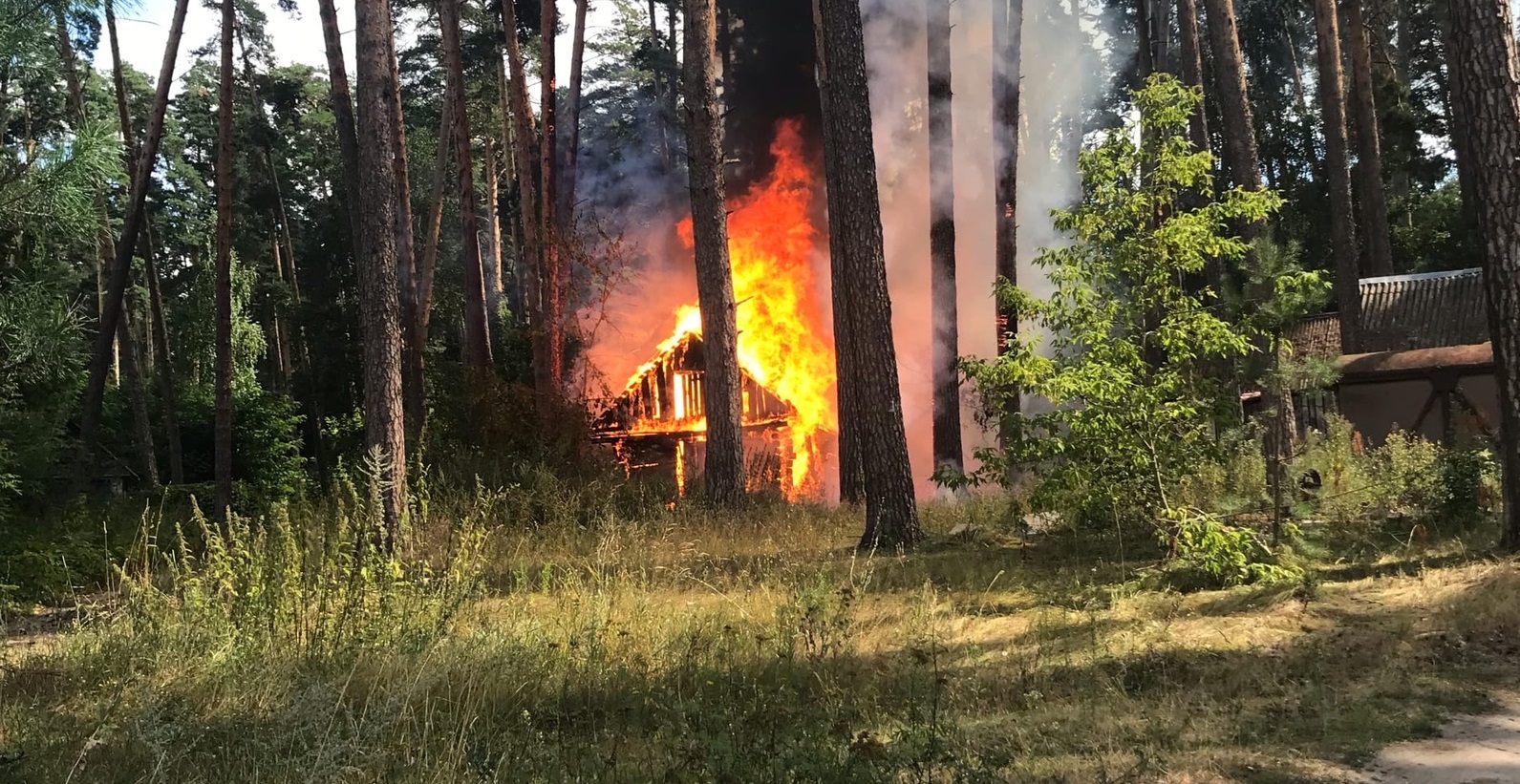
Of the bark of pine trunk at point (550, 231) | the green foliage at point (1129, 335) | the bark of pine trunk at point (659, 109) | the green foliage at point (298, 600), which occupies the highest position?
the bark of pine trunk at point (659, 109)

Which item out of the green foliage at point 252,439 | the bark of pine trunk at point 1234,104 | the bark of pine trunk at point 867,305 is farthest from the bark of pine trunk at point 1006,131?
the green foliage at point 252,439

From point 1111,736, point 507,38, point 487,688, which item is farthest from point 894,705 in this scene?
point 507,38

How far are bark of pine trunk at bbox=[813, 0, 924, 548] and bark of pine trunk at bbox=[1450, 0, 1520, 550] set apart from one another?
5690 millimetres

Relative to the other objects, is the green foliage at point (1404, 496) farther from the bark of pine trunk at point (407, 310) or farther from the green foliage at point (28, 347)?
the bark of pine trunk at point (407, 310)

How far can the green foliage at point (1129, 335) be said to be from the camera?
27.8 feet

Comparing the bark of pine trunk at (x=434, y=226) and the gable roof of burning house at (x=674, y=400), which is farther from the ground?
the bark of pine trunk at (x=434, y=226)

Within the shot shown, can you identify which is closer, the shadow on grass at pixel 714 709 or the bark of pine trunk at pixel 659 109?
the shadow on grass at pixel 714 709

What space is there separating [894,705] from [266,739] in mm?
3240

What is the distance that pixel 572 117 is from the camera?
83.7 ft

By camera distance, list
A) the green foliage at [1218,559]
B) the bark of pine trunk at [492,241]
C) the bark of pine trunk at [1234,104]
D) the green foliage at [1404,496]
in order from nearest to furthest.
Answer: the green foliage at [1218,559] → the green foliage at [1404,496] → the bark of pine trunk at [1234,104] → the bark of pine trunk at [492,241]

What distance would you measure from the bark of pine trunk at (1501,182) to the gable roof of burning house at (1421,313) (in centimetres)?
1362

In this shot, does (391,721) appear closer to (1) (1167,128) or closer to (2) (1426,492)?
(1) (1167,128)

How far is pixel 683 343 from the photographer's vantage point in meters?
21.8

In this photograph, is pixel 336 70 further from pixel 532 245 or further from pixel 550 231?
pixel 532 245
